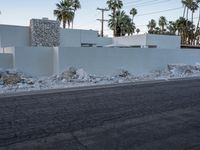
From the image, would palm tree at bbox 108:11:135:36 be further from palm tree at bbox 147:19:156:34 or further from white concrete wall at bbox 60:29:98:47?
white concrete wall at bbox 60:29:98:47

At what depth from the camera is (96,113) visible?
7.57 m

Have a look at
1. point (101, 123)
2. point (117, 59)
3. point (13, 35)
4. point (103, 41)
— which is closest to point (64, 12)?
point (103, 41)

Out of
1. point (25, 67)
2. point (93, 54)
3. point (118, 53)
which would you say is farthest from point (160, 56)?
point (25, 67)

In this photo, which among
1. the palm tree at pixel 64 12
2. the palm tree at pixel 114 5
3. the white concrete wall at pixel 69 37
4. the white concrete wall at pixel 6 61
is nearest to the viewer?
the white concrete wall at pixel 6 61

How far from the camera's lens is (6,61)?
17.3 metres

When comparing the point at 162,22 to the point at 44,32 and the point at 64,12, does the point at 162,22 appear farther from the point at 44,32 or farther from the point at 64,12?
the point at 44,32

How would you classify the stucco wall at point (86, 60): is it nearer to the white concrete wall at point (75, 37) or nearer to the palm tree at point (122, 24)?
the white concrete wall at point (75, 37)

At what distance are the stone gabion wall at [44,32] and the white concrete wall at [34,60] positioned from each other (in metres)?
7.19

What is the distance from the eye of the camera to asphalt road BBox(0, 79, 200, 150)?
504 cm

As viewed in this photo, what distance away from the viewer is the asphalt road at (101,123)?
5.04 meters

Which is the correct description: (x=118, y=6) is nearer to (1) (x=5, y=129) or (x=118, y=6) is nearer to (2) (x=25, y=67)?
(2) (x=25, y=67)

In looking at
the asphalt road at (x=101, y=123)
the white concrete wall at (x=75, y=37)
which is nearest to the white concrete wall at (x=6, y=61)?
the asphalt road at (x=101, y=123)

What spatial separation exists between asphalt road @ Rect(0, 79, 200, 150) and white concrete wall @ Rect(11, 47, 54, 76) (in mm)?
7545

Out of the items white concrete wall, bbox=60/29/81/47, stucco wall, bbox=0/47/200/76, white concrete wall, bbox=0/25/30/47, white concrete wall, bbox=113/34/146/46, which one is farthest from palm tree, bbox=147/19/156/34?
white concrete wall, bbox=0/25/30/47
